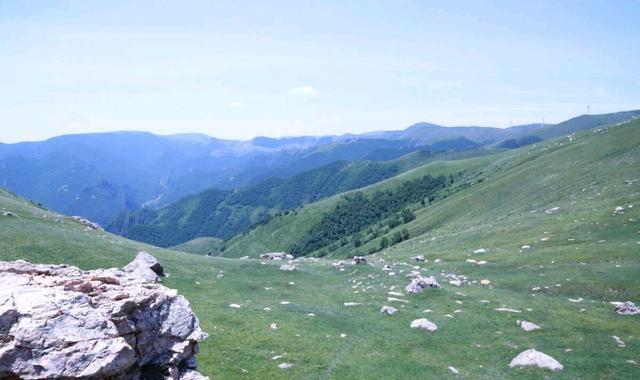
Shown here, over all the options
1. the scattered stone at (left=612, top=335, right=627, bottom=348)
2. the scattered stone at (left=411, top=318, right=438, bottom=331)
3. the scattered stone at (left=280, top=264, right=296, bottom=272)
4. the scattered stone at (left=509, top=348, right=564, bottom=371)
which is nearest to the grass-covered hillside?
the scattered stone at (left=612, top=335, right=627, bottom=348)

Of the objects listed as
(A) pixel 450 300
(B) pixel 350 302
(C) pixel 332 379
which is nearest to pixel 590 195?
(A) pixel 450 300

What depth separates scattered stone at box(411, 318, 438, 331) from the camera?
3881 cm

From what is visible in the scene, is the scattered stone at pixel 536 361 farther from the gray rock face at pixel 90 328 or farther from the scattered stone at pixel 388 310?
the gray rock face at pixel 90 328

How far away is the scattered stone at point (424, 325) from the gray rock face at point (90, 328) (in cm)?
2123

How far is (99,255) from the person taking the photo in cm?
5159

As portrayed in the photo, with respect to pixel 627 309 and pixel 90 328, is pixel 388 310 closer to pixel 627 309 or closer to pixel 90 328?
pixel 627 309

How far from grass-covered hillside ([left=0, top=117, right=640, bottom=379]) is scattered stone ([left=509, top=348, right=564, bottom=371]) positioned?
86 cm

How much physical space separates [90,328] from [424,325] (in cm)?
2854

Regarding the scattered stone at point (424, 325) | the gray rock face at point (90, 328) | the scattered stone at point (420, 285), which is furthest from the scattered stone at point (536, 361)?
the gray rock face at point (90, 328)

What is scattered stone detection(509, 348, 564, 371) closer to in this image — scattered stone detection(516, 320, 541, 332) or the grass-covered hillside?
the grass-covered hillside

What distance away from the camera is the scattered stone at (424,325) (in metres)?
38.8

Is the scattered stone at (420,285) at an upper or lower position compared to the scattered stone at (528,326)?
upper

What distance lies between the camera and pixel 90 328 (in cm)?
1914

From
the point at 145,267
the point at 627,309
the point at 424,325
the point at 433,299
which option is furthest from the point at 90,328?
the point at 627,309
